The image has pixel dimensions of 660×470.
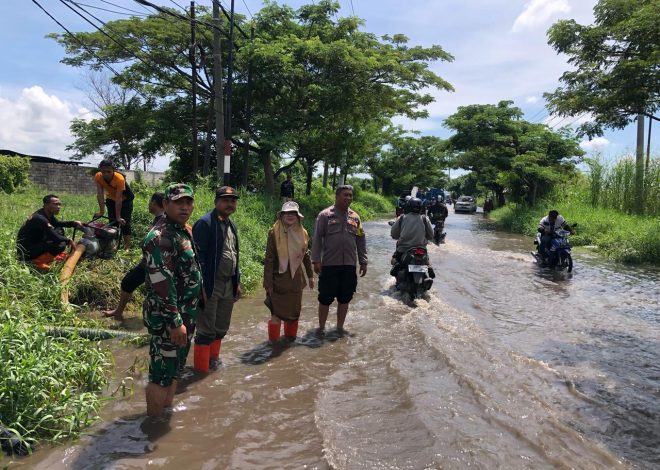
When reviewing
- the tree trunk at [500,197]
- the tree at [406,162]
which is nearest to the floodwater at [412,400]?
the tree trunk at [500,197]

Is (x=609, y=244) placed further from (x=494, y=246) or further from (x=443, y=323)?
(x=443, y=323)

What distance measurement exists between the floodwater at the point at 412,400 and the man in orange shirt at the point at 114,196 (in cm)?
228

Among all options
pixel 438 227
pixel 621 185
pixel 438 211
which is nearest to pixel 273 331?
pixel 438 227

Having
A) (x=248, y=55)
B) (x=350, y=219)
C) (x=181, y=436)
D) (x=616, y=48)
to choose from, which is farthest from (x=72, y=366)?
(x=248, y=55)

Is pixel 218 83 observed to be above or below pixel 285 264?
above

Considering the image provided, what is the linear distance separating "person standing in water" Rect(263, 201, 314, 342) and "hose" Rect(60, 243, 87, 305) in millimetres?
2349

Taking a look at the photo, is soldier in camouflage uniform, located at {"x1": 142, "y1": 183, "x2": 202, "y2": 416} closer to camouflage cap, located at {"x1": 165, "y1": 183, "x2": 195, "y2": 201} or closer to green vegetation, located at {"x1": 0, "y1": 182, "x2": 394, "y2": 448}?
camouflage cap, located at {"x1": 165, "y1": 183, "x2": 195, "y2": 201}

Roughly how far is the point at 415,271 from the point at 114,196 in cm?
500

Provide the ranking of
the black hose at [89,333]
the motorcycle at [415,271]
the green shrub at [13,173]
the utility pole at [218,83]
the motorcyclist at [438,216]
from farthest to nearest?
the green shrub at [13,173] < the motorcyclist at [438,216] < the utility pole at [218,83] < the motorcycle at [415,271] < the black hose at [89,333]

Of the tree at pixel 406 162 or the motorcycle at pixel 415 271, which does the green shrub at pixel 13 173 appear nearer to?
the motorcycle at pixel 415 271

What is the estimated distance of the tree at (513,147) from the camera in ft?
A: 88.0

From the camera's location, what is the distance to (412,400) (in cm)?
412

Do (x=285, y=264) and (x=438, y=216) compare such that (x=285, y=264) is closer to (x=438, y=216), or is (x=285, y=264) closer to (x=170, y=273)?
(x=170, y=273)

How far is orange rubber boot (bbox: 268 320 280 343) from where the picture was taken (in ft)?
18.3
